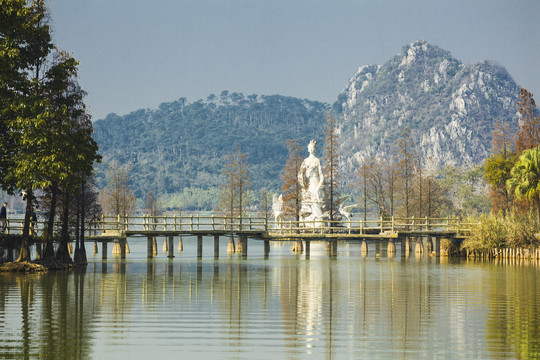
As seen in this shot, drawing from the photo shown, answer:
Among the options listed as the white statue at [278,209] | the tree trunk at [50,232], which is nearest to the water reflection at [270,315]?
the tree trunk at [50,232]

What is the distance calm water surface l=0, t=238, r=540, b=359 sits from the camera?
15852 mm

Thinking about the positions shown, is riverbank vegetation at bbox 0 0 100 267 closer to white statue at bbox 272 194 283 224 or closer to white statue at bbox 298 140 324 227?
white statue at bbox 298 140 324 227

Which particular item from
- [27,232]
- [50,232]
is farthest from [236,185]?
[27,232]

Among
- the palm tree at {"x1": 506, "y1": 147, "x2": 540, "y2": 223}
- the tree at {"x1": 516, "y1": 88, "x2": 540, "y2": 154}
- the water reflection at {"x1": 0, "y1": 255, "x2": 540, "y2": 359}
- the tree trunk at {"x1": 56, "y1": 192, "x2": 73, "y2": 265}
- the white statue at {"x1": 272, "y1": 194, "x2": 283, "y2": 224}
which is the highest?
the tree at {"x1": 516, "y1": 88, "x2": 540, "y2": 154}

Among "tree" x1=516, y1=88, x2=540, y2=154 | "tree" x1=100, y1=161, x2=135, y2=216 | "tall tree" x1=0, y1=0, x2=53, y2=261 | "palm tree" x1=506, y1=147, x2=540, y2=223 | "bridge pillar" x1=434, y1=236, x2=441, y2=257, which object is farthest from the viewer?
"tree" x1=100, y1=161, x2=135, y2=216

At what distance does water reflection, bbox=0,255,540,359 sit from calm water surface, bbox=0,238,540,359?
0.03m

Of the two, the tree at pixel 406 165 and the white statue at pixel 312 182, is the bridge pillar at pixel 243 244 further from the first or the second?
the tree at pixel 406 165

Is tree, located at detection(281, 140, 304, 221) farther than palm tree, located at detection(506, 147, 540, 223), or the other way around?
tree, located at detection(281, 140, 304, 221)

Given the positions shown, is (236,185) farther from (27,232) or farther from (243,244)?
(27,232)

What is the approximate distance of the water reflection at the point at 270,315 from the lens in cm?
1598

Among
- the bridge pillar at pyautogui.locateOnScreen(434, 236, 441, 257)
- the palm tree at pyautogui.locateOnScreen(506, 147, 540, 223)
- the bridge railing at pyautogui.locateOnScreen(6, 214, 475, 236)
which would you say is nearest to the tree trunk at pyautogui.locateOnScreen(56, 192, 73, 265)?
the bridge railing at pyautogui.locateOnScreen(6, 214, 475, 236)

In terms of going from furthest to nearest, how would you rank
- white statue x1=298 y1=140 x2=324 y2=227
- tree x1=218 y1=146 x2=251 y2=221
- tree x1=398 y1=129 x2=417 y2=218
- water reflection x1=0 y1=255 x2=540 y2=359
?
tree x1=218 y1=146 x2=251 y2=221 → tree x1=398 y1=129 x2=417 y2=218 → white statue x1=298 y1=140 x2=324 y2=227 → water reflection x1=0 y1=255 x2=540 y2=359

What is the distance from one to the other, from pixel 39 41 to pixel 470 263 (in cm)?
2723

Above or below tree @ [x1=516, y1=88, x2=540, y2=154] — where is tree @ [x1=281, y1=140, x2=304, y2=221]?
below
